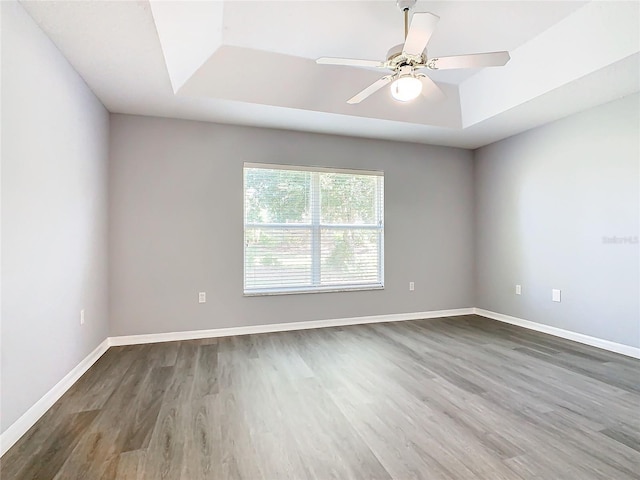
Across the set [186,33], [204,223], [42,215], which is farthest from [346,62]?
[204,223]

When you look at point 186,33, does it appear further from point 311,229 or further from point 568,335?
point 568,335

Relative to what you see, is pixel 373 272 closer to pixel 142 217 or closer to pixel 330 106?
pixel 330 106

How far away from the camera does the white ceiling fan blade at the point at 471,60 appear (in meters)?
2.07

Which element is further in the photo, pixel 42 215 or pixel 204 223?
pixel 204 223

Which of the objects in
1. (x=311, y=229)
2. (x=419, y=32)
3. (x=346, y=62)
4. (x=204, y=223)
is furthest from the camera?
(x=311, y=229)

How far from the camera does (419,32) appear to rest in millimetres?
1874

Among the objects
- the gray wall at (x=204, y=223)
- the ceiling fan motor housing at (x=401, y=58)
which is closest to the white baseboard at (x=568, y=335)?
the gray wall at (x=204, y=223)

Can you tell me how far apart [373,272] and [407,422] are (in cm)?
260

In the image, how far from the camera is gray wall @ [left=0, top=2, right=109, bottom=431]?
1.78 metres

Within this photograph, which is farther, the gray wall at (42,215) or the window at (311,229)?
the window at (311,229)

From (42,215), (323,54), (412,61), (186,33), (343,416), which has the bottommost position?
(343,416)

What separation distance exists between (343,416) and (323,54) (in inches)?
114

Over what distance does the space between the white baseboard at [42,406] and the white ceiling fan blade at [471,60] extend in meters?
3.19

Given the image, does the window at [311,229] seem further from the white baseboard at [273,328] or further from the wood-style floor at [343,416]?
the wood-style floor at [343,416]
